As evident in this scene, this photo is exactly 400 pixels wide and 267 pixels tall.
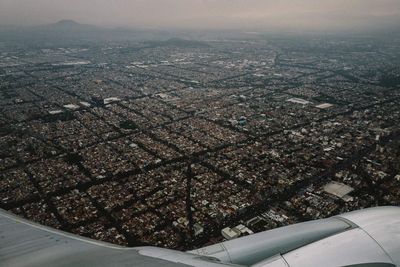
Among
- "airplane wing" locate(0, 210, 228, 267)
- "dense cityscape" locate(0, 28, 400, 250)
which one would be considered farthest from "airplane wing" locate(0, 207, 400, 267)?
"dense cityscape" locate(0, 28, 400, 250)

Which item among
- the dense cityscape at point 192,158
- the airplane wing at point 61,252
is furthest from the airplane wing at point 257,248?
the dense cityscape at point 192,158

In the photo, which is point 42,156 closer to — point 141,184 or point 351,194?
point 141,184

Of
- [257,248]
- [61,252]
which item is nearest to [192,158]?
[257,248]

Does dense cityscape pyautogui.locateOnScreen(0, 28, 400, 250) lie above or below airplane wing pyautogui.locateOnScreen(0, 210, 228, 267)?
below

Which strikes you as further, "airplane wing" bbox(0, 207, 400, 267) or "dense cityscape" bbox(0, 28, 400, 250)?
"dense cityscape" bbox(0, 28, 400, 250)

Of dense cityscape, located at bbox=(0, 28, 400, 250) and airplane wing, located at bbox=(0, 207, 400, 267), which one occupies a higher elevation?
airplane wing, located at bbox=(0, 207, 400, 267)

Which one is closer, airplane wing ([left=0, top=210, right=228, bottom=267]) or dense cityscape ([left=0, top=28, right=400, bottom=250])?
airplane wing ([left=0, top=210, right=228, bottom=267])

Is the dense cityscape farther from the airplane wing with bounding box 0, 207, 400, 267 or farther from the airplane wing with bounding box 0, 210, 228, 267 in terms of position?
the airplane wing with bounding box 0, 210, 228, 267

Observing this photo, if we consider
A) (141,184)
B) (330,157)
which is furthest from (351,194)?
(141,184)
